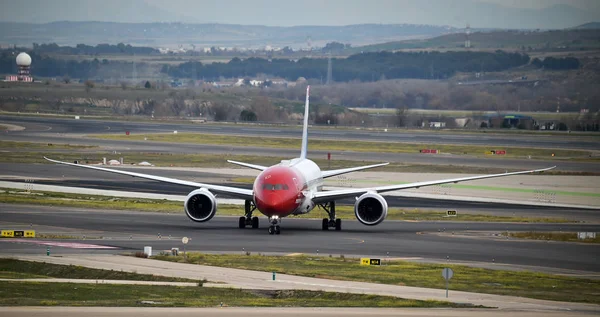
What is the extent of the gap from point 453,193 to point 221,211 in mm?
26733

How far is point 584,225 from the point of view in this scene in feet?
236

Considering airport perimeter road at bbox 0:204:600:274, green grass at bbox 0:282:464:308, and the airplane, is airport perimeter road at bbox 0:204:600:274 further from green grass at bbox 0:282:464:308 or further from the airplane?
green grass at bbox 0:282:464:308

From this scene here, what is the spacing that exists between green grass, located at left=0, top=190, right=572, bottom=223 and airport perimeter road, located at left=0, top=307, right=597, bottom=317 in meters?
35.0

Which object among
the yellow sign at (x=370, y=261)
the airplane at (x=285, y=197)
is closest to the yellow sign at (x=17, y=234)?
the airplane at (x=285, y=197)

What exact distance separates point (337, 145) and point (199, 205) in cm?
8371

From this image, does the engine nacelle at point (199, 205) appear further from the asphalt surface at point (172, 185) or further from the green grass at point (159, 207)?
the asphalt surface at point (172, 185)

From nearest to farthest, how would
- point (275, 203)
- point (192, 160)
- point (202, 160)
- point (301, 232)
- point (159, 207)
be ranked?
point (275, 203) → point (301, 232) → point (159, 207) → point (192, 160) → point (202, 160)

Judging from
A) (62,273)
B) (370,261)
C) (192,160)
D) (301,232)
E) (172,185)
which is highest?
(192,160)

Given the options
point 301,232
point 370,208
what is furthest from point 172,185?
point 370,208

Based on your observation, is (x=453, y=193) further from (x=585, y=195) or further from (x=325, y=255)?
(x=325, y=255)

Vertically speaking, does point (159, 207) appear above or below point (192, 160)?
below

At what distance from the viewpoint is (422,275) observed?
1886 inches

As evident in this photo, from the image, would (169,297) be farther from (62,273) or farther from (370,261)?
(370,261)

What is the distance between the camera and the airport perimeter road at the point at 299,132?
6240 inches
